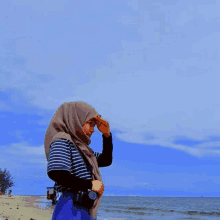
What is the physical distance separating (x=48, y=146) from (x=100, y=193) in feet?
1.62

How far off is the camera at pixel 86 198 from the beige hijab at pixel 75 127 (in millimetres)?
66

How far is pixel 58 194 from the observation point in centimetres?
204

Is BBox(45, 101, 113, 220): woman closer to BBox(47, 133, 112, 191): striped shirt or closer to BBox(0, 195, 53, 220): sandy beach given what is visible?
BBox(47, 133, 112, 191): striped shirt

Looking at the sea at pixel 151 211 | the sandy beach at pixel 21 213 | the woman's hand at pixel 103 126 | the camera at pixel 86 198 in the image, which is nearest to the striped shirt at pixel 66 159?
the camera at pixel 86 198

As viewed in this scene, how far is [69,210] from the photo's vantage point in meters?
1.85

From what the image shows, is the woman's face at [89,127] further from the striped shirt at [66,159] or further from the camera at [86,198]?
the camera at [86,198]

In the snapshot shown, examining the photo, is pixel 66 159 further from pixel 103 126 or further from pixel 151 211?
pixel 151 211

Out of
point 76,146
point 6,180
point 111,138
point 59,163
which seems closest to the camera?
point 59,163

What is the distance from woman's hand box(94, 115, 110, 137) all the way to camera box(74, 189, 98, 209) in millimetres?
529

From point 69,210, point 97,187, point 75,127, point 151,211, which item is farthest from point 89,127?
point 151,211

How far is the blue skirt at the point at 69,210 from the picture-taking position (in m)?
1.84

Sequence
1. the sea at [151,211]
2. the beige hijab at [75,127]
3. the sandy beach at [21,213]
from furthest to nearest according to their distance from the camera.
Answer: the sea at [151,211]
the sandy beach at [21,213]
the beige hijab at [75,127]

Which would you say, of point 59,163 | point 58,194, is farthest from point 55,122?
point 58,194

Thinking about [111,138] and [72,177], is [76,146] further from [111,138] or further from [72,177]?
[111,138]
